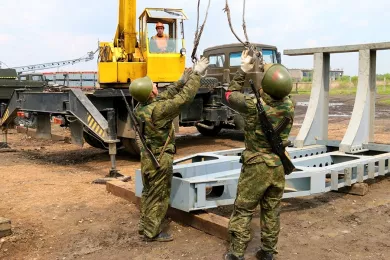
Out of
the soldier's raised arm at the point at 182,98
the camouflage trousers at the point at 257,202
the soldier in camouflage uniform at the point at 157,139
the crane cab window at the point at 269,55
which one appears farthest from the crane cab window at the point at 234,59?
the camouflage trousers at the point at 257,202

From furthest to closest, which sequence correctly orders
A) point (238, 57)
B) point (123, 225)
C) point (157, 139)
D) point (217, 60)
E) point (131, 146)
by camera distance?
point (217, 60), point (238, 57), point (131, 146), point (123, 225), point (157, 139)

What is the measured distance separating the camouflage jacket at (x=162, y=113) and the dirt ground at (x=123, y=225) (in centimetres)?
98

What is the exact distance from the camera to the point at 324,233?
15.5 feet

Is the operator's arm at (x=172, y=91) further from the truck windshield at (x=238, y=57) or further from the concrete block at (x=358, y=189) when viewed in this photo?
the truck windshield at (x=238, y=57)

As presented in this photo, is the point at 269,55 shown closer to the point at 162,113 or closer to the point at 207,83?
the point at 207,83

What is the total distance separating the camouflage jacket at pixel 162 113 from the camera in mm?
4430

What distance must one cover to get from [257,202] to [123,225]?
181 cm

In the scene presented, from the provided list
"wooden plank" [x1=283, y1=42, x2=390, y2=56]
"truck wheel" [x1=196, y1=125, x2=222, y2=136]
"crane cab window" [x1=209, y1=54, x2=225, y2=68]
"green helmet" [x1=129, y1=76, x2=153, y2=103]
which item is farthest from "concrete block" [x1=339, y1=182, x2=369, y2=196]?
"crane cab window" [x1=209, y1=54, x2=225, y2=68]

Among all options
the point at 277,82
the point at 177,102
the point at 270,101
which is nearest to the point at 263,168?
the point at 270,101

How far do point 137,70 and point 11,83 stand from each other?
6.95 m

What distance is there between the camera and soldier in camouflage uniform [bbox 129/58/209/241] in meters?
4.44

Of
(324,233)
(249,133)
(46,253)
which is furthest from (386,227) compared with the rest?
(46,253)

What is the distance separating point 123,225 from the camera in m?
5.07

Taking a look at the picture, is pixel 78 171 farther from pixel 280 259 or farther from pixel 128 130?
pixel 280 259
